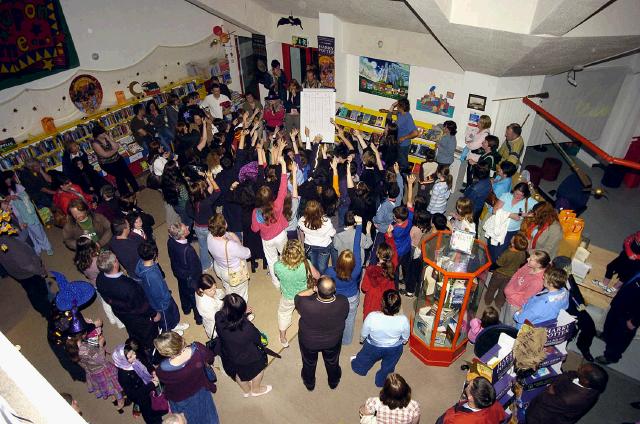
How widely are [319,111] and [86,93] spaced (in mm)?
4806

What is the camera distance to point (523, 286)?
14.6ft

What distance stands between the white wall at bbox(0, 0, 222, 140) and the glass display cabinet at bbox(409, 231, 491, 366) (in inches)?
296

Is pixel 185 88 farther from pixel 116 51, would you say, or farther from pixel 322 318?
pixel 322 318

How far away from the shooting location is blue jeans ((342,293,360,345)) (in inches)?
186

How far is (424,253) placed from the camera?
4.52 m

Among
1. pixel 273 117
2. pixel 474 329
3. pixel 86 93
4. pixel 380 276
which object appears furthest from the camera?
pixel 273 117

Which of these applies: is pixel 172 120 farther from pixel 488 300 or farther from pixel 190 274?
pixel 488 300

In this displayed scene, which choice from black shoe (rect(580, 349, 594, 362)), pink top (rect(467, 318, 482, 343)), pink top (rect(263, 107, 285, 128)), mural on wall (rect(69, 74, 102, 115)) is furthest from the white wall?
black shoe (rect(580, 349, 594, 362))

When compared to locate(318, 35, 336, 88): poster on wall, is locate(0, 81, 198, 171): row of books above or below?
below

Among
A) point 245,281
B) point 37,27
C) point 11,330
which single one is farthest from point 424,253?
point 37,27

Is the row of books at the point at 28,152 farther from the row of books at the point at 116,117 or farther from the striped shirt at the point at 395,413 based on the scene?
the striped shirt at the point at 395,413

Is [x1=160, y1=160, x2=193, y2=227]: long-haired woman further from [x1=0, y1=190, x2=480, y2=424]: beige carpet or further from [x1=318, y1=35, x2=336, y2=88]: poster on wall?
[x1=318, y1=35, x2=336, y2=88]: poster on wall

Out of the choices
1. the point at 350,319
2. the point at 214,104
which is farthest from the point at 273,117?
the point at 350,319

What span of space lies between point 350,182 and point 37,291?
441cm
